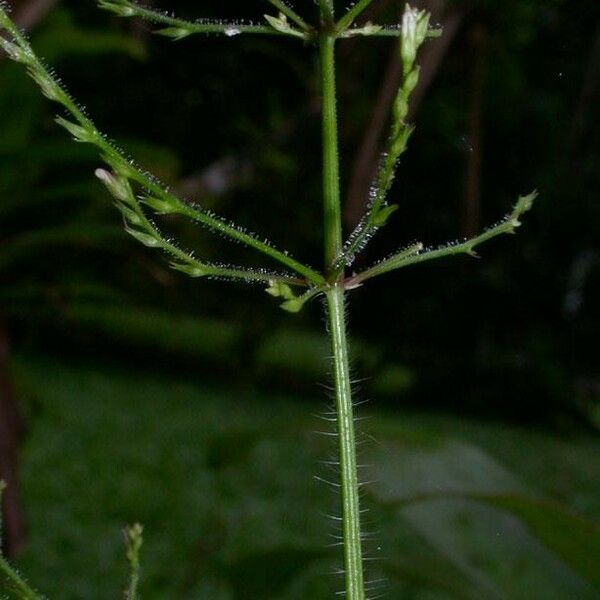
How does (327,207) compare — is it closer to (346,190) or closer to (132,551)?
(132,551)

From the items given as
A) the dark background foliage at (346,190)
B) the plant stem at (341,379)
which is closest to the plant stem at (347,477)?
the plant stem at (341,379)

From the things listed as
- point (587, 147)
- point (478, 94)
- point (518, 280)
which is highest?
point (587, 147)

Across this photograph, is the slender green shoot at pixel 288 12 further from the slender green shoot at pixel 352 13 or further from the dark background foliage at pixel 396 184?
the dark background foliage at pixel 396 184

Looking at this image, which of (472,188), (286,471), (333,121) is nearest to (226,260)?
(286,471)

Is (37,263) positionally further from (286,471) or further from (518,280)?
(518,280)

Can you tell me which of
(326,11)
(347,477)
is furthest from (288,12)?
(347,477)

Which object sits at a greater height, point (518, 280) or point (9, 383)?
point (518, 280)
